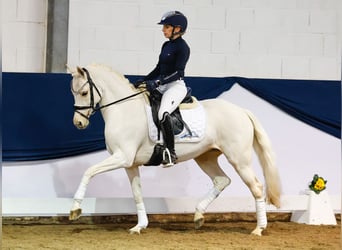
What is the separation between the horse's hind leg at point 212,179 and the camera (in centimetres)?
452

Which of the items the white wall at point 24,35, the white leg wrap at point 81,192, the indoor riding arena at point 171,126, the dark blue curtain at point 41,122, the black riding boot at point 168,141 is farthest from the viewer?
the white wall at point 24,35

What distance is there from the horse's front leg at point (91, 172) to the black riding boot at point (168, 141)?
0.30 meters

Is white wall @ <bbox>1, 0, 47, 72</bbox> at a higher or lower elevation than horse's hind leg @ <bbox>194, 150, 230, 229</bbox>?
higher

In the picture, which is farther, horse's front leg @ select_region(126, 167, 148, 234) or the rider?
horse's front leg @ select_region(126, 167, 148, 234)

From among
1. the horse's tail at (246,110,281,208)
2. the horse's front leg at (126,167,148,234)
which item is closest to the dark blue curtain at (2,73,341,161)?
the horse's front leg at (126,167,148,234)

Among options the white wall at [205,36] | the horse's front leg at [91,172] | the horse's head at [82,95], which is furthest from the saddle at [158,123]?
the white wall at [205,36]

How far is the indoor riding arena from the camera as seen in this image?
429 centimetres

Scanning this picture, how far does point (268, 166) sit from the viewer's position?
4.54 m

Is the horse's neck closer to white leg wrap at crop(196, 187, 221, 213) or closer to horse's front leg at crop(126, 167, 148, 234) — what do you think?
horse's front leg at crop(126, 167, 148, 234)

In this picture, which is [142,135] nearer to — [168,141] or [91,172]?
[168,141]

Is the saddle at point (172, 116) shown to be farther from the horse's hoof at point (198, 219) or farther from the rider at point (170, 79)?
the horse's hoof at point (198, 219)

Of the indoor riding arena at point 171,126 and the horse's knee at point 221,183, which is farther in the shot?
the horse's knee at point 221,183

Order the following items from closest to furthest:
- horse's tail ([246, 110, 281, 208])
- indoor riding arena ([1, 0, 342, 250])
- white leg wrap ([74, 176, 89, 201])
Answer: white leg wrap ([74, 176, 89, 201])
indoor riding arena ([1, 0, 342, 250])
horse's tail ([246, 110, 281, 208])

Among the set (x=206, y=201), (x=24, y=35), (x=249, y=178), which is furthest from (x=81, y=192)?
(x=24, y=35)
